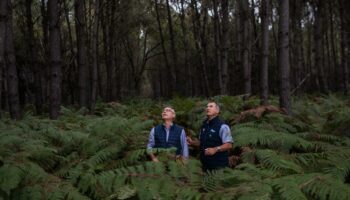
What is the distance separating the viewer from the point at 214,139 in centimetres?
714

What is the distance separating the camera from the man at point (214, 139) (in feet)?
23.1

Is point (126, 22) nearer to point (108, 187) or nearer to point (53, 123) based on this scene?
point (53, 123)

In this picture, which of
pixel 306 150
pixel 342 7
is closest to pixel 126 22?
pixel 342 7

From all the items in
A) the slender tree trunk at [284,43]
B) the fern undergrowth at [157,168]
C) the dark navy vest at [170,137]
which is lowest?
the fern undergrowth at [157,168]

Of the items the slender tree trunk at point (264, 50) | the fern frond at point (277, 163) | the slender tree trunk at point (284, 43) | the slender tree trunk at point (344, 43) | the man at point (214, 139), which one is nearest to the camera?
the fern frond at point (277, 163)

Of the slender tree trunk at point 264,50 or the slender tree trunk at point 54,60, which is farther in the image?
the slender tree trunk at point 54,60

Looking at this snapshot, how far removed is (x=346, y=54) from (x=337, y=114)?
12675 millimetres

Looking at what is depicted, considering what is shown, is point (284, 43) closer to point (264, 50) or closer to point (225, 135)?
point (264, 50)

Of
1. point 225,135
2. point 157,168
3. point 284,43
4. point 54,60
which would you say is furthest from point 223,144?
point 54,60

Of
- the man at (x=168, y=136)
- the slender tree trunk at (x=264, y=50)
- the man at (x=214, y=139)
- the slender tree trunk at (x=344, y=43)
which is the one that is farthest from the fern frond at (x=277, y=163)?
the slender tree trunk at (x=344, y=43)

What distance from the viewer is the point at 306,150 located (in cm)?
794

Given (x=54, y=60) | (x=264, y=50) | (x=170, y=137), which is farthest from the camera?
(x=54, y=60)

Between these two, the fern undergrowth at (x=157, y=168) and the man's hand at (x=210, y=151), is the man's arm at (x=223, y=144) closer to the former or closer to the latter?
the man's hand at (x=210, y=151)

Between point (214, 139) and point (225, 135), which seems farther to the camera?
point (214, 139)
